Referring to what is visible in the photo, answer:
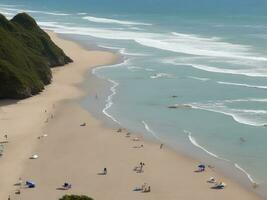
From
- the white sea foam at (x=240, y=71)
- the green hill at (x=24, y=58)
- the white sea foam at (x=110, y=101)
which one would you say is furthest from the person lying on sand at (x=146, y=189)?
the white sea foam at (x=240, y=71)

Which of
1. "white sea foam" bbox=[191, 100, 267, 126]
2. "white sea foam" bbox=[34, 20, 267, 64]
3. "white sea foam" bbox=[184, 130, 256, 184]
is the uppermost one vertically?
"white sea foam" bbox=[191, 100, 267, 126]

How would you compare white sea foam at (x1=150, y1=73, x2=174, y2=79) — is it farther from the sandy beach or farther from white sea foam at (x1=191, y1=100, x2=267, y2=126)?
the sandy beach

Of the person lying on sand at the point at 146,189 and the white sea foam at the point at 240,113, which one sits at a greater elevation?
the white sea foam at the point at 240,113

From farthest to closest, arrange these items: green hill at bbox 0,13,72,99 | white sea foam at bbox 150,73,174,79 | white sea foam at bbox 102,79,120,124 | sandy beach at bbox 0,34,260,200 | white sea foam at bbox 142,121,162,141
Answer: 1. white sea foam at bbox 150,73,174,79
2. green hill at bbox 0,13,72,99
3. white sea foam at bbox 102,79,120,124
4. white sea foam at bbox 142,121,162,141
5. sandy beach at bbox 0,34,260,200

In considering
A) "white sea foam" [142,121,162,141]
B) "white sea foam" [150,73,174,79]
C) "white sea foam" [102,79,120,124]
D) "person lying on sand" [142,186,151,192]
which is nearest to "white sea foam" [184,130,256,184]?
"white sea foam" [142,121,162,141]

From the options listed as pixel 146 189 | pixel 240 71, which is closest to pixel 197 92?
pixel 240 71

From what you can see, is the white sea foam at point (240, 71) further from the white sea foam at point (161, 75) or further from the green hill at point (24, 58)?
the green hill at point (24, 58)

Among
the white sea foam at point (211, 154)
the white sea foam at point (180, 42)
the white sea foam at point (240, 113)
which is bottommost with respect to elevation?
the white sea foam at point (180, 42)

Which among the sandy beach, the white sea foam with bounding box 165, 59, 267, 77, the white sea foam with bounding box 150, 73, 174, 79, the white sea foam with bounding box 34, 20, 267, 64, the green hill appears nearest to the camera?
the sandy beach
